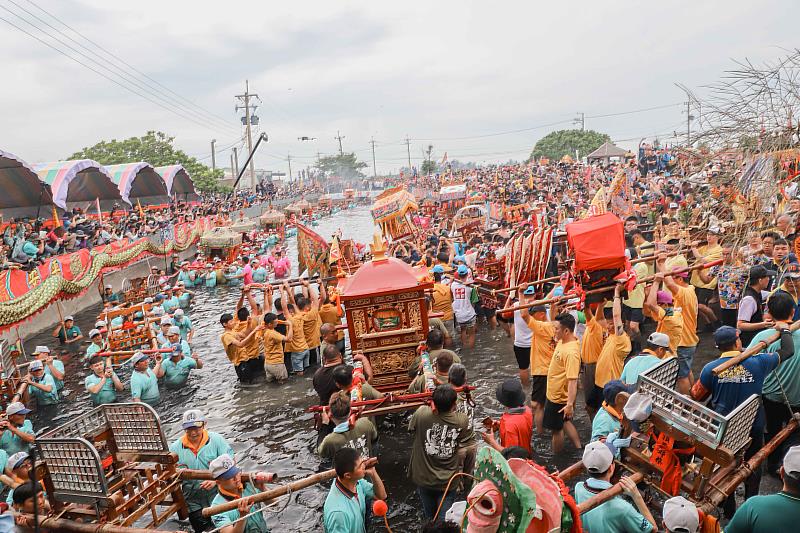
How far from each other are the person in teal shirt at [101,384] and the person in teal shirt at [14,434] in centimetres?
190

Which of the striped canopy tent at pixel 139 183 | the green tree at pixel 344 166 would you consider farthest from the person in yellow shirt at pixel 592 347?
the green tree at pixel 344 166

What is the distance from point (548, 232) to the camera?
7.25m

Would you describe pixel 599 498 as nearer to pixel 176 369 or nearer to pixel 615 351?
pixel 615 351

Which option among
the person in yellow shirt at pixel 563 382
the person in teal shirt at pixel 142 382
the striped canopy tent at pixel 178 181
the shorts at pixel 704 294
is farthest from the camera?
the striped canopy tent at pixel 178 181

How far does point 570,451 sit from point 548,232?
2.77 metres

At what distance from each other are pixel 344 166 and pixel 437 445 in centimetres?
10557

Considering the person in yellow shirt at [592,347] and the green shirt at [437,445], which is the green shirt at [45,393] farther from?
the person in yellow shirt at [592,347]

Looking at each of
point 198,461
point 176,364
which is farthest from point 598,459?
point 176,364

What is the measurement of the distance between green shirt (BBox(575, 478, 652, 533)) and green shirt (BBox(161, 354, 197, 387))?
889cm

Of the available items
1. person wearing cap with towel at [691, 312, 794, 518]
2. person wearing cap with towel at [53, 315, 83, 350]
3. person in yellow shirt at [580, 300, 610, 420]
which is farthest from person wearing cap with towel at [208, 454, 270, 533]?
person wearing cap with towel at [53, 315, 83, 350]

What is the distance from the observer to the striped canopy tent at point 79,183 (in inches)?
881

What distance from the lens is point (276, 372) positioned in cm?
1027

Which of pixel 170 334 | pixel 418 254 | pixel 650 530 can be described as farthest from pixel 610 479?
pixel 418 254

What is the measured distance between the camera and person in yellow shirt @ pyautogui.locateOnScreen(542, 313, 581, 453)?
597 centimetres
